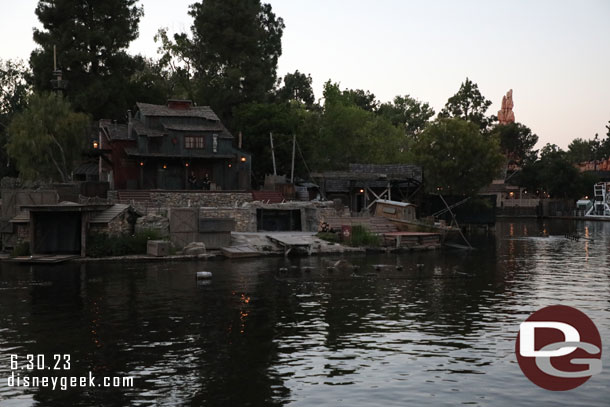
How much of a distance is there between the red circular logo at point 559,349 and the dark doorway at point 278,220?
34374 mm

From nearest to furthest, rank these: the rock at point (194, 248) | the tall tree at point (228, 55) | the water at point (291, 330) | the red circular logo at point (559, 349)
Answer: the water at point (291, 330) < the red circular logo at point (559, 349) < the rock at point (194, 248) < the tall tree at point (228, 55)

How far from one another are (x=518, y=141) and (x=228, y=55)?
69511mm

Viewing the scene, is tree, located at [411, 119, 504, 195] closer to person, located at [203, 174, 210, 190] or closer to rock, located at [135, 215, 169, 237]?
person, located at [203, 174, 210, 190]

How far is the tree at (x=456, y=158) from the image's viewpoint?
3270 inches

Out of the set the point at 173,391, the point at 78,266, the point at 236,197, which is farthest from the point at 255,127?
the point at 173,391

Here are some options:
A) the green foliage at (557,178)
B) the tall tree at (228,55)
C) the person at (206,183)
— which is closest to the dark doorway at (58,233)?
the person at (206,183)

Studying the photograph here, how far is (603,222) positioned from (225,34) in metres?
66.3

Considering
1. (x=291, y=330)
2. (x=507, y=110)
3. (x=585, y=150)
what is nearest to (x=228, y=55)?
(x=291, y=330)

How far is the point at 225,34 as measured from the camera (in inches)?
3622

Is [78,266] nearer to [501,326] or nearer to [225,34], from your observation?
[501,326]

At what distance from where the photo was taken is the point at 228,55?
3676 inches

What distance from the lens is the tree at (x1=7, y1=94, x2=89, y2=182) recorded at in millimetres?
62781

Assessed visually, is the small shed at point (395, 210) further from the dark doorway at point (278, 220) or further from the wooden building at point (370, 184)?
the wooden building at point (370, 184)

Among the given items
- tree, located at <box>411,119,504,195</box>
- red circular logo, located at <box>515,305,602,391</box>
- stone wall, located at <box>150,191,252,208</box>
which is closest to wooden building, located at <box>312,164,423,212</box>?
tree, located at <box>411,119,504,195</box>
